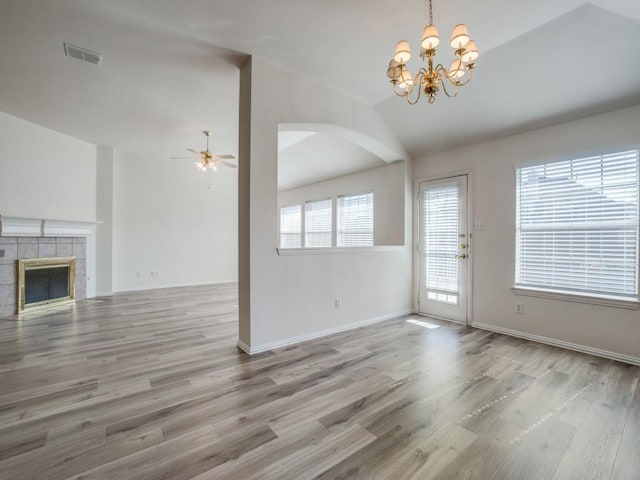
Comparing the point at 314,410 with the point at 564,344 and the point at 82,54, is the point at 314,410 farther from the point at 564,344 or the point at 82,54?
the point at 82,54

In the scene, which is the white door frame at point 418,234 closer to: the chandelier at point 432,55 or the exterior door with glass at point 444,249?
the exterior door with glass at point 444,249

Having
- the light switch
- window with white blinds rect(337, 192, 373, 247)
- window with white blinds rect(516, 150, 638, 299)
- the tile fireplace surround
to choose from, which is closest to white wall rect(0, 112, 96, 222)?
the tile fireplace surround

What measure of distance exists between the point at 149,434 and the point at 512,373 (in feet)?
9.93

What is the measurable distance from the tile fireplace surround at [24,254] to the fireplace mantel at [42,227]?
0.43 feet

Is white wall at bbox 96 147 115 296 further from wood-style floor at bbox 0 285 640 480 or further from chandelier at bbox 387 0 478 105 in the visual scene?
chandelier at bbox 387 0 478 105

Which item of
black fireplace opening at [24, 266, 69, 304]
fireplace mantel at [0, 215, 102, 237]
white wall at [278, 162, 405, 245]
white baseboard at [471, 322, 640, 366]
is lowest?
white baseboard at [471, 322, 640, 366]

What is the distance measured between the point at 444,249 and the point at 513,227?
3.22 feet

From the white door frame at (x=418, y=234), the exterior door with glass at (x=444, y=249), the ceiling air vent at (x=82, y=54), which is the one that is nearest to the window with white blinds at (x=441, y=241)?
the exterior door with glass at (x=444, y=249)

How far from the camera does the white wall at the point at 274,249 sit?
3.02 meters

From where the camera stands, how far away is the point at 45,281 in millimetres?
4973

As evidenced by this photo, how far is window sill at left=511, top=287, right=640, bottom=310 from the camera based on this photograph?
289 centimetres

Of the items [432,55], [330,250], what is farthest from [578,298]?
[432,55]

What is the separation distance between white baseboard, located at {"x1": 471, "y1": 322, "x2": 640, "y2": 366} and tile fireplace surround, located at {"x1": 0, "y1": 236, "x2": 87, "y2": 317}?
7152 millimetres

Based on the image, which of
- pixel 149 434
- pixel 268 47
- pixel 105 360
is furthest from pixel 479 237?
pixel 105 360
